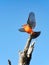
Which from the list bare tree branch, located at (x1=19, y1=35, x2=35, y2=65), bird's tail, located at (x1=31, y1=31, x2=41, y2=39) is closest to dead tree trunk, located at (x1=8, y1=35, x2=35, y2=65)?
bare tree branch, located at (x1=19, y1=35, x2=35, y2=65)

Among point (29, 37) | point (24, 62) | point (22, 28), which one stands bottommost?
point (24, 62)

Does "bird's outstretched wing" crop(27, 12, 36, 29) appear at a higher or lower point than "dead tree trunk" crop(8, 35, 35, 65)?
higher

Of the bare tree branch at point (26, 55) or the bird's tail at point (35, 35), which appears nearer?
the bird's tail at point (35, 35)

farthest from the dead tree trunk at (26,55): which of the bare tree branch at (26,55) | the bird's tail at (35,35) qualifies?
the bird's tail at (35,35)

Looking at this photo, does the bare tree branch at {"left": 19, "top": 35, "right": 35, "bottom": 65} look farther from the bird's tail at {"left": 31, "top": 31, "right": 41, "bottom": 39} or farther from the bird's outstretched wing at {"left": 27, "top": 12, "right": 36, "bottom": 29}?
the bird's outstretched wing at {"left": 27, "top": 12, "right": 36, "bottom": 29}

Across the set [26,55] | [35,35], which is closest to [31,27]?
[35,35]

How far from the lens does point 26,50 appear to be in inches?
665

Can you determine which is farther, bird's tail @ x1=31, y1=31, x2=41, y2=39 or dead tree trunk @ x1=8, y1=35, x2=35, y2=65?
dead tree trunk @ x1=8, y1=35, x2=35, y2=65

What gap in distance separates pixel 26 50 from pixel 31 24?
7.18ft

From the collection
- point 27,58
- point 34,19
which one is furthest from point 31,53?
point 34,19

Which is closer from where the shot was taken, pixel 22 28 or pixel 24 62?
pixel 24 62

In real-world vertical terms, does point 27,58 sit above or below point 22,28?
below

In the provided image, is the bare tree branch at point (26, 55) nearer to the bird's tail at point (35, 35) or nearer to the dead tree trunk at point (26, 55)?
the dead tree trunk at point (26, 55)

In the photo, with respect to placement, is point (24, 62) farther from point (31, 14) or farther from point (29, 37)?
point (31, 14)
